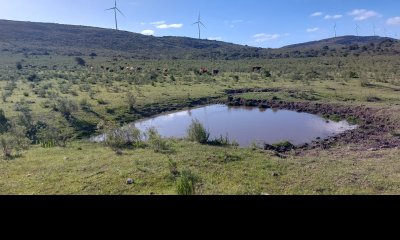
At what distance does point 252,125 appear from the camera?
2869cm

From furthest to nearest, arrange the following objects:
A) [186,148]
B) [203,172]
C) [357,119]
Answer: [357,119], [186,148], [203,172]

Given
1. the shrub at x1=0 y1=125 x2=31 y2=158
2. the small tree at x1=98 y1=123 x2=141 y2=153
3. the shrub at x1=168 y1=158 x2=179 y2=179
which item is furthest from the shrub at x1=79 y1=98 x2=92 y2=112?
the shrub at x1=168 y1=158 x2=179 y2=179

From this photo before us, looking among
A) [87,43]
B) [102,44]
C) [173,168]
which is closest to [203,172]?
[173,168]

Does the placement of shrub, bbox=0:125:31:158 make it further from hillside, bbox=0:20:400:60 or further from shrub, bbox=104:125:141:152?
hillside, bbox=0:20:400:60

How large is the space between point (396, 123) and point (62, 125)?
2028 cm

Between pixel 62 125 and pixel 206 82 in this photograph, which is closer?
pixel 62 125

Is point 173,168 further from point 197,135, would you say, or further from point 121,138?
point 197,135

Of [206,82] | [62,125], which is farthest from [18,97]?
[206,82]

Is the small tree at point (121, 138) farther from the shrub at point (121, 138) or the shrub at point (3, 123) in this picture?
the shrub at point (3, 123)
